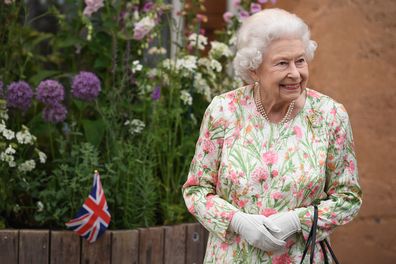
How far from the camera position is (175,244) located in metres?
4.03

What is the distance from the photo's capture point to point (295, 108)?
2.87 m

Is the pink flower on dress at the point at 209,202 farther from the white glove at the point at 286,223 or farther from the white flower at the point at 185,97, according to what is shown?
the white flower at the point at 185,97

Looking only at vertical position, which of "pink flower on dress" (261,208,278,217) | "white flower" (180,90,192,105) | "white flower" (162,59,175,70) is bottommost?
"pink flower on dress" (261,208,278,217)

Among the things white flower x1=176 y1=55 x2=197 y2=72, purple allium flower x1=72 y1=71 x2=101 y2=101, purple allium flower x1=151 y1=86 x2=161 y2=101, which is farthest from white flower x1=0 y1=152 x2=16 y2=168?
white flower x1=176 y1=55 x2=197 y2=72

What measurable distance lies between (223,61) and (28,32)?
3.77ft

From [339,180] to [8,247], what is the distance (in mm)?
1728

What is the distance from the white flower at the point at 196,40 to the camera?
459 cm

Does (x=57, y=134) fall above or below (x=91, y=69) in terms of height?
below

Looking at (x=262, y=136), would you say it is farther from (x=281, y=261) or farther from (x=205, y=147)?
(x=281, y=261)

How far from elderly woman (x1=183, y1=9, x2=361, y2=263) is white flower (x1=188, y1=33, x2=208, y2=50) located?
171 centimetres

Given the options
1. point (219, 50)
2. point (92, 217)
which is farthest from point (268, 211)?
point (219, 50)

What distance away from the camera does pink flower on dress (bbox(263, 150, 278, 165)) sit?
2.80 m

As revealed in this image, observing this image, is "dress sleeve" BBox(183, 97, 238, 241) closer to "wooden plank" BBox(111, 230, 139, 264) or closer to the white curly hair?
the white curly hair

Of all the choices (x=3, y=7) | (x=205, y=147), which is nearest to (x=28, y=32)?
(x=3, y=7)
